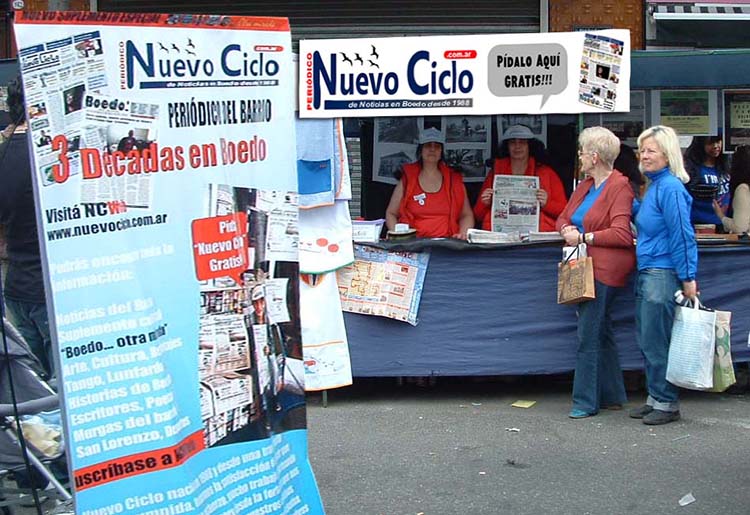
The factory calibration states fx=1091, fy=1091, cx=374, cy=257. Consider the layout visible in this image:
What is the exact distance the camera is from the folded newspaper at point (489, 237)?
7.11 meters

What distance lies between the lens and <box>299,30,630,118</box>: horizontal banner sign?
6.57 m

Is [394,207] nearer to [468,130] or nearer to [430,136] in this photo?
[430,136]

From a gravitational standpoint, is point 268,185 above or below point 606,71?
below

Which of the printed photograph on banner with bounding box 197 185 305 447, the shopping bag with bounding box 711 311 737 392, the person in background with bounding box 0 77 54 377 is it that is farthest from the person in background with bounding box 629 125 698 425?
the person in background with bounding box 0 77 54 377

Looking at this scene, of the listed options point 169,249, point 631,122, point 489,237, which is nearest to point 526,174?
point 489,237

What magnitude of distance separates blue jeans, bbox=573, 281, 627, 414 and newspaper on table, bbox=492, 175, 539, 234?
42.9 inches

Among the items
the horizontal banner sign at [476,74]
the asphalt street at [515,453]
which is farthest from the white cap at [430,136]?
the asphalt street at [515,453]

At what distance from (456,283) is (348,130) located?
2.02 m

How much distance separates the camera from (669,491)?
5.46 m

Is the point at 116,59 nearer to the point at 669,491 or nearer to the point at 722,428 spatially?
the point at 669,491

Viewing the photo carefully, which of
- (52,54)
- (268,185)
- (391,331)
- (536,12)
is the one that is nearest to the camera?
(52,54)

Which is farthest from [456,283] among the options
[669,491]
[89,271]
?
[89,271]

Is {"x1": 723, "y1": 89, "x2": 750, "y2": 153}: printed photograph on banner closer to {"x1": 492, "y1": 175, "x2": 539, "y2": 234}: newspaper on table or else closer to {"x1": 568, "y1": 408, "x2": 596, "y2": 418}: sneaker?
{"x1": 492, "y1": 175, "x2": 539, "y2": 234}: newspaper on table

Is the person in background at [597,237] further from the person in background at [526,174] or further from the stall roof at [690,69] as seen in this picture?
the person in background at [526,174]
